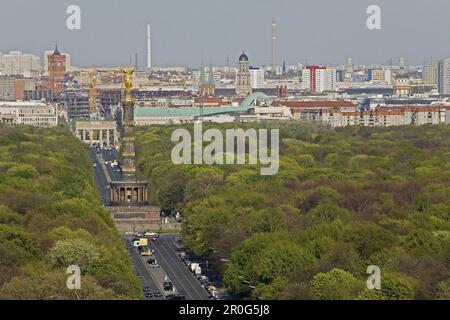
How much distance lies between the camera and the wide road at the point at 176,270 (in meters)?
46.3

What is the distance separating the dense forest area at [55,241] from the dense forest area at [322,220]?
3309 millimetres

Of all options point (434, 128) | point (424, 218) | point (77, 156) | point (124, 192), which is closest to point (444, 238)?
point (424, 218)

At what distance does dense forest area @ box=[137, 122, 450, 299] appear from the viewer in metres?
38.8

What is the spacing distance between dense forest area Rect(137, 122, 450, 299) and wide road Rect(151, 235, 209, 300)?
2.85 ft

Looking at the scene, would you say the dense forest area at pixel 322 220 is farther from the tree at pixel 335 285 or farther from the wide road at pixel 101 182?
the wide road at pixel 101 182

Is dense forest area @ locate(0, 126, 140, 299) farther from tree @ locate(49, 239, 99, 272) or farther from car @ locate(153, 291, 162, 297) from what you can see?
car @ locate(153, 291, 162, 297)

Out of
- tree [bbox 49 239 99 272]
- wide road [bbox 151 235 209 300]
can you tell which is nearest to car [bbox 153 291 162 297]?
wide road [bbox 151 235 209 300]

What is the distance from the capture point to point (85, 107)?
602ft

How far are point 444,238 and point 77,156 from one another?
163 feet

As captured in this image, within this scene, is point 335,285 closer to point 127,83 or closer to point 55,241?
point 55,241

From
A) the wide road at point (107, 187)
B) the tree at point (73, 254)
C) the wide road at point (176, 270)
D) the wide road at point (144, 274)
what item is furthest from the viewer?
the wide road at point (107, 187)

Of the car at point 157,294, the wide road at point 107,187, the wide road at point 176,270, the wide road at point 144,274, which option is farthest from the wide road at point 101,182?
the car at point 157,294
